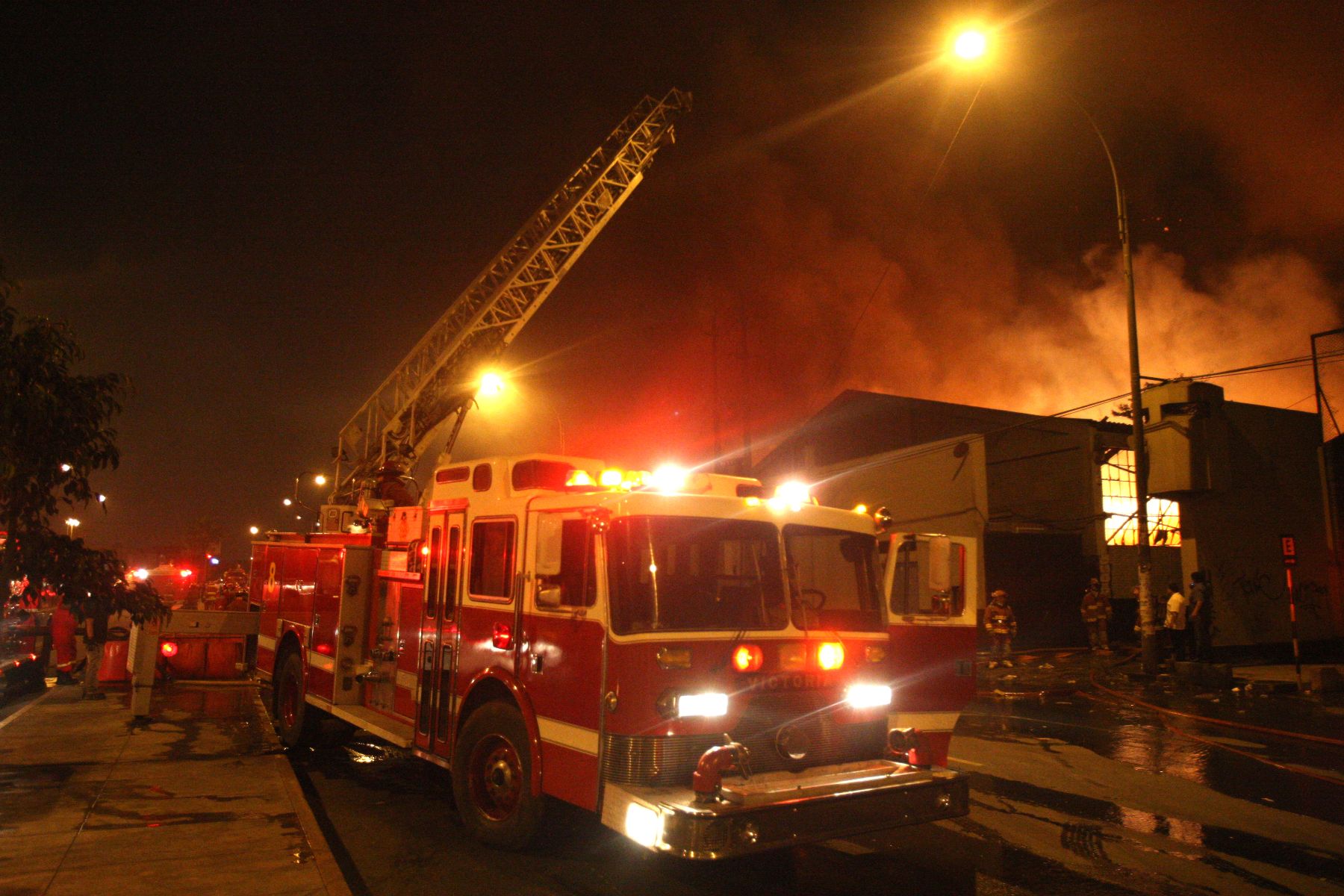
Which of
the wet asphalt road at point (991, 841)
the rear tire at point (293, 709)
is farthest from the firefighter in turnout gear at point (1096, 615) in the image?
the rear tire at point (293, 709)

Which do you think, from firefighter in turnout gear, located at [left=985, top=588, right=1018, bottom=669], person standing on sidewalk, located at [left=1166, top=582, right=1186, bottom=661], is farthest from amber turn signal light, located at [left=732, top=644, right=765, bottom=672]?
person standing on sidewalk, located at [left=1166, top=582, right=1186, bottom=661]

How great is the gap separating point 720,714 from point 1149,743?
24.1 ft

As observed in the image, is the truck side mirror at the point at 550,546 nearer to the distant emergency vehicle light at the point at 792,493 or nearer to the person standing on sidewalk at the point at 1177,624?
the distant emergency vehicle light at the point at 792,493

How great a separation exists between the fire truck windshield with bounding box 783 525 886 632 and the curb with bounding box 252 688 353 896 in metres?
2.92

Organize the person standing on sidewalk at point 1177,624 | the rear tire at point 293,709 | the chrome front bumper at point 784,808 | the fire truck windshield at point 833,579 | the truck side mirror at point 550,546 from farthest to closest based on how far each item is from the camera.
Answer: the person standing on sidewalk at point 1177,624
the rear tire at point 293,709
the fire truck windshield at point 833,579
the truck side mirror at point 550,546
the chrome front bumper at point 784,808

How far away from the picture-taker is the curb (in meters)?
4.86

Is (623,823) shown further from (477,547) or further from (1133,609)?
(1133,609)

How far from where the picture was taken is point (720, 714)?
16.0 feet

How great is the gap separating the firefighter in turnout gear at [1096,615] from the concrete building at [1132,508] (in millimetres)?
2944

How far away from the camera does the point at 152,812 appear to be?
6.17 m

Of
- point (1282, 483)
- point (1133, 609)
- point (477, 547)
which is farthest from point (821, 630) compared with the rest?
point (1282, 483)

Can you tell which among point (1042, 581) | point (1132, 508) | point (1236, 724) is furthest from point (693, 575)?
point (1132, 508)

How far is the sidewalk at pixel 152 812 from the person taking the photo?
4895 mm

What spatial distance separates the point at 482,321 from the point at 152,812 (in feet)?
37.3
